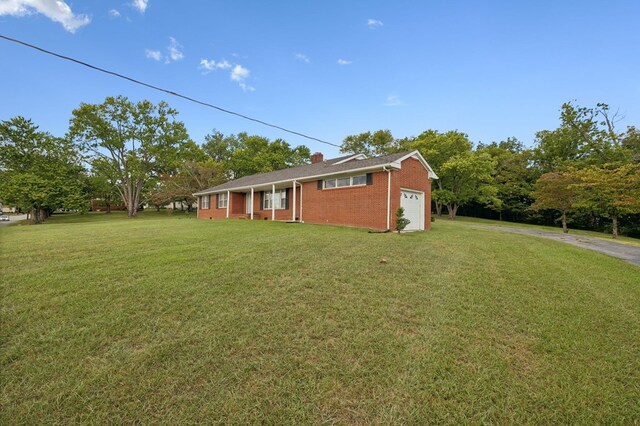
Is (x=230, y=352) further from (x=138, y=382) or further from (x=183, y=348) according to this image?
(x=138, y=382)

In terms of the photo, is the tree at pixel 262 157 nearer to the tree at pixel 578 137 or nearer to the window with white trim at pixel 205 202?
the window with white trim at pixel 205 202

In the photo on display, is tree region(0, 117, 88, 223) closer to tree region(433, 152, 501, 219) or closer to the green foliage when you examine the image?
the green foliage

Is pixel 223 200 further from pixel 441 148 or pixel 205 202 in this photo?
pixel 441 148

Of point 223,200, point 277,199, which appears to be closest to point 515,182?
point 277,199

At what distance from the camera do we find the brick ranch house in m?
12.8

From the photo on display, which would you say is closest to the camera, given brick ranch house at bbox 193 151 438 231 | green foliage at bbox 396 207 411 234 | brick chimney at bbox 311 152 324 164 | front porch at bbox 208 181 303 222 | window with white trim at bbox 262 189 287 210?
green foliage at bbox 396 207 411 234

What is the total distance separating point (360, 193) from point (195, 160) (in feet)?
101

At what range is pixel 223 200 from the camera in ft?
78.9

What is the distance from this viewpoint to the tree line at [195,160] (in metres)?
28.1

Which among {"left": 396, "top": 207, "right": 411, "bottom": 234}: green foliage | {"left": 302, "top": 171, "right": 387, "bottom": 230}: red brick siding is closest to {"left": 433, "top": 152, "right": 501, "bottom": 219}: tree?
{"left": 302, "top": 171, "right": 387, "bottom": 230}: red brick siding

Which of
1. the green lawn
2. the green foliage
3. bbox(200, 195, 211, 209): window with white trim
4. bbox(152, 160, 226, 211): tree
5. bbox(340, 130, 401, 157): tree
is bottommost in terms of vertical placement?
the green lawn

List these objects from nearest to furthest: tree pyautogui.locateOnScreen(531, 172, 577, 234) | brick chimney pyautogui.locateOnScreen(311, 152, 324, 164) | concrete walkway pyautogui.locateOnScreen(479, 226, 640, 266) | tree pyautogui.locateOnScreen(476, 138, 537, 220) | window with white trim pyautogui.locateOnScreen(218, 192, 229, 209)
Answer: concrete walkway pyautogui.locateOnScreen(479, 226, 640, 266)
tree pyautogui.locateOnScreen(531, 172, 577, 234)
brick chimney pyautogui.locateOnScreen(311, 152, 324, 164)
window with white trim pyautogui.locateOnScreen(218, 192, 229, 209)
tree pyautogui.locateOnScreen(476, 138, 537, 220)

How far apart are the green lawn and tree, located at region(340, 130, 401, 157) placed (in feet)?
111

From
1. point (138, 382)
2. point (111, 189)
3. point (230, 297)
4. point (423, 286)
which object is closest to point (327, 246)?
point (423, 286)
